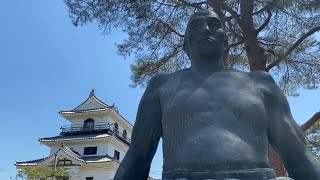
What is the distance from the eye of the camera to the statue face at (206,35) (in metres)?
1.83

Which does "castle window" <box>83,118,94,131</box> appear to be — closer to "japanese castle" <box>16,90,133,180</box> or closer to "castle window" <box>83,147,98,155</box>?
"japanese castle" <box>16,90,133,180</box>

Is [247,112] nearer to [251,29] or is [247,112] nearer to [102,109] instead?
[251,29]

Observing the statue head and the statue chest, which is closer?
the statue chest

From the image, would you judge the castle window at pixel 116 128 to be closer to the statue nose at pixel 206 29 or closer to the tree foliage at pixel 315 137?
the tree foliage at pixel 315 137

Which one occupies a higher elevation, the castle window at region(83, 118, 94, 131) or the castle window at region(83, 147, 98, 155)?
the castle window at region(83, 118, 94, 131)

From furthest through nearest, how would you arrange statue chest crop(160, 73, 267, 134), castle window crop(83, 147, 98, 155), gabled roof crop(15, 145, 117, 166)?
castle window crop(83, 147, 98, 155)
gabled roof crop(15, 145, 117, 166)
statue chest crop(160, 73, 267, 134)

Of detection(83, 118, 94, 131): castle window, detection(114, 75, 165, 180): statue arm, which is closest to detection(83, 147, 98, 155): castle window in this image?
detection(83, 118, 94, 131): castle window

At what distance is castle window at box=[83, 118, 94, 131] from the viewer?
92.4 feet

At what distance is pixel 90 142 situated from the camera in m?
26.6

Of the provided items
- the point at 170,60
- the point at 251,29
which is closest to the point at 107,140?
the point at 170,60

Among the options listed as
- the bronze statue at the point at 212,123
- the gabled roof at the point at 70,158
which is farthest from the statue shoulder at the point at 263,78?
the gabled roof at the point at 70,158

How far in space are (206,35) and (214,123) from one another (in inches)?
16.9

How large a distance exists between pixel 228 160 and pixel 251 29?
7.38 metres

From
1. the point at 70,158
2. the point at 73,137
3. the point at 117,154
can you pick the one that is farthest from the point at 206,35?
the point at 73,137
